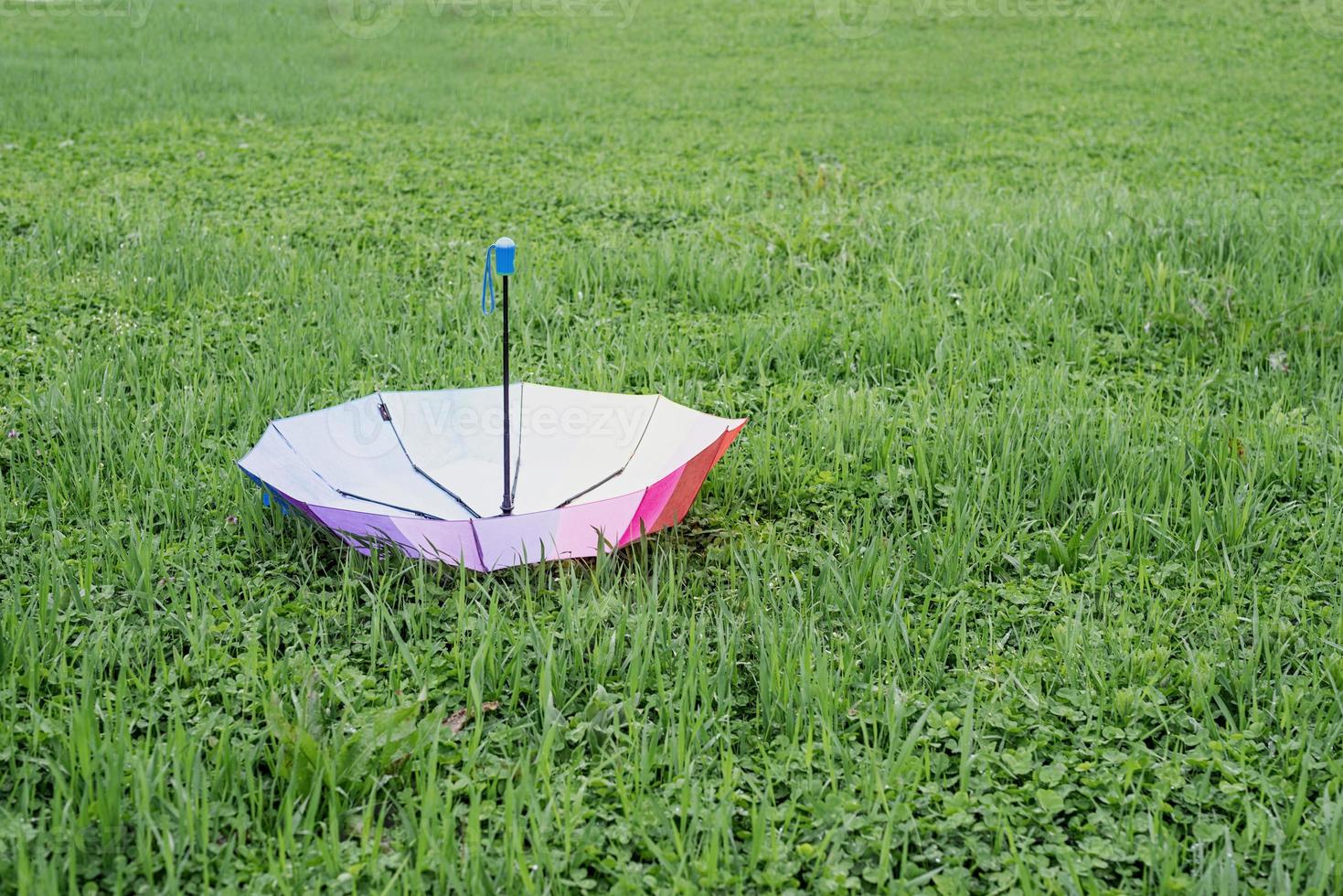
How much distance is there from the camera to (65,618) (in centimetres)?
268

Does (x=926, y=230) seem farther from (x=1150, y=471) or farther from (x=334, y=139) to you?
(x=334, y=139)

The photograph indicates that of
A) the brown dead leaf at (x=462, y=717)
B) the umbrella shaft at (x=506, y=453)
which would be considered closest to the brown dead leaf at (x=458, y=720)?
the brown dead leaf at (x=462, y=717)

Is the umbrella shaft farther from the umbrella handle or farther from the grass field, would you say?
the grass field

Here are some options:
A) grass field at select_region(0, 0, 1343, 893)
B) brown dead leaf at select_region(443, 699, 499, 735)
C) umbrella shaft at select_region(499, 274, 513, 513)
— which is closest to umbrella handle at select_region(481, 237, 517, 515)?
umbrella shaft at select_region(499, 274, 513, 513)

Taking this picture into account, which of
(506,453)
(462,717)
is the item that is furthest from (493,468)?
(462,717)

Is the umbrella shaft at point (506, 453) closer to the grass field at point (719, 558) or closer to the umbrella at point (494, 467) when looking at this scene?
the umbrella at point (494, 467)

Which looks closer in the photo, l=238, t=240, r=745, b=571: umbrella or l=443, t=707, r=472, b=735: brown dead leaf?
l=443, t=707, r=472, b=735: brown dead leaf

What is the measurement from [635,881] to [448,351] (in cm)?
287

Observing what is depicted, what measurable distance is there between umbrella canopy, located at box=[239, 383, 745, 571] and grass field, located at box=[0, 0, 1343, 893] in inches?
5.1

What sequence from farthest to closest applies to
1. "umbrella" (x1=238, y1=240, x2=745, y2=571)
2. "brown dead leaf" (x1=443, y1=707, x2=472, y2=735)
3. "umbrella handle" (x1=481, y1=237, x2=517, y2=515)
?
"umbrella" (x1=238, y1=240, x2=745, y2=571) → "umbrella handle" (x1=481, y1=237, x2=517, y2=515) → "brown dead leaf" (x1=443, y1=707, x2=472, y2=735)

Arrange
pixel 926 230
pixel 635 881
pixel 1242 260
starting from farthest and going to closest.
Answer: pixel 926 230 < pixel 1242 260 < pixel 635 881

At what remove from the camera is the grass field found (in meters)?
2.13

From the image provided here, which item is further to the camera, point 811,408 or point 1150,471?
point 811,408

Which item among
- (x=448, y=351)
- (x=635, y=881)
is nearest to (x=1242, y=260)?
(x=448, y=351)
